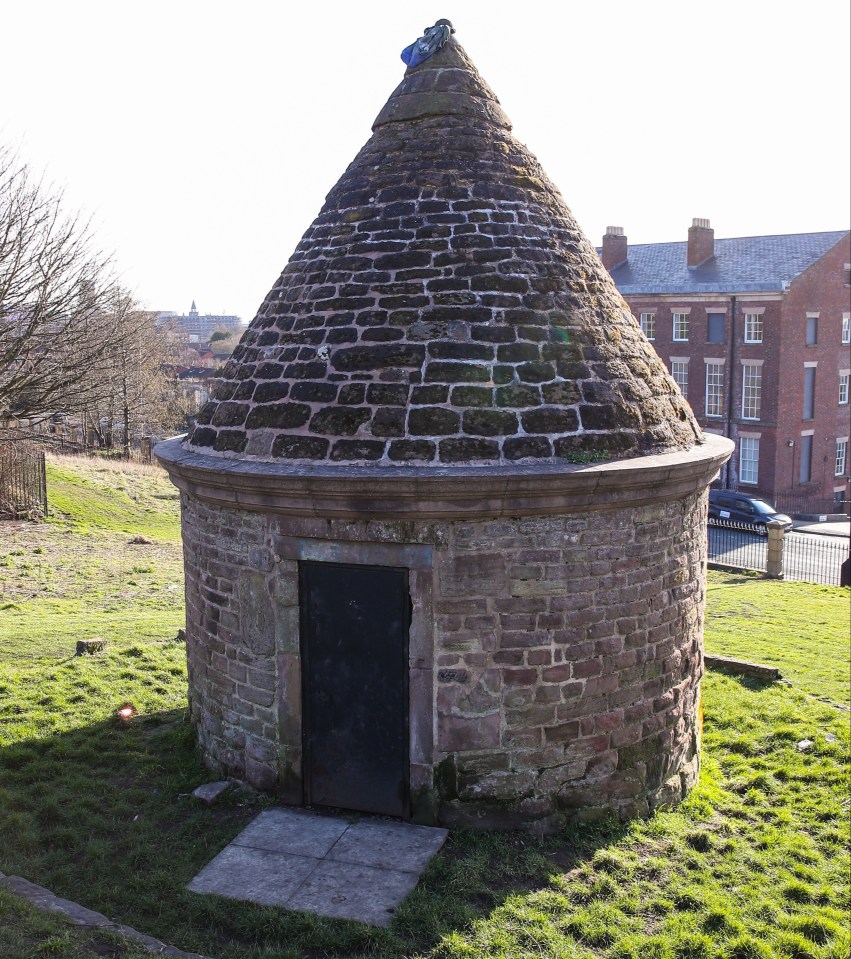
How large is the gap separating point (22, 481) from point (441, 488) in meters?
20.3

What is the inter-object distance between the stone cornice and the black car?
23007 millimetres

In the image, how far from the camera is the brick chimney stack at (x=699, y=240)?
118 ft

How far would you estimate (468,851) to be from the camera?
21.7 ft

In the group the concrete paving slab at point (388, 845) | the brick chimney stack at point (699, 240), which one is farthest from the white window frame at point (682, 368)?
the concrete paving slab at point (388, 845)

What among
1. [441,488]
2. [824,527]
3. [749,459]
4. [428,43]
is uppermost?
[428,43]

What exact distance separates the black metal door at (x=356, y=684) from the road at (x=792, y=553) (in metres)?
18.7

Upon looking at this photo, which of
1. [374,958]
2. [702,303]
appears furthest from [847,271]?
[374,958]

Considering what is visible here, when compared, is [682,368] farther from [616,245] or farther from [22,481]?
[22,481]

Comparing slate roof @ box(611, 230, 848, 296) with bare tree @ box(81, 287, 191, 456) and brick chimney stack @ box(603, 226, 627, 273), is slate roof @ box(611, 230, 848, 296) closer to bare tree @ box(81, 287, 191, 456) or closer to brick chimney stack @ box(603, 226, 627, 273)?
brick chimney stack @ box(603, 226, 627, 273)

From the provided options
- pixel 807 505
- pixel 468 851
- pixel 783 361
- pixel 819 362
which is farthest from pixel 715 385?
pixel 468 851

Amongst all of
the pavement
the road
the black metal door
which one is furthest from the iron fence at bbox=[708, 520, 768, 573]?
the black metal door

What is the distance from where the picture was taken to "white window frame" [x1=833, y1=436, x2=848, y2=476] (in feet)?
119

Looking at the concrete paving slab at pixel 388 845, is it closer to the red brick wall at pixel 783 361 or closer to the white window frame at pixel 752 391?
the red brick wall at pixel 783 361

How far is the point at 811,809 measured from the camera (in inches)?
307
